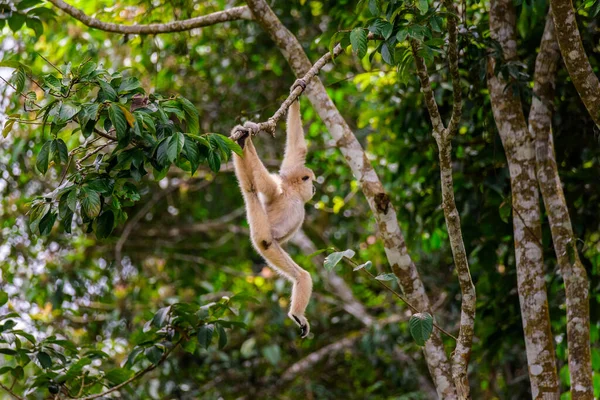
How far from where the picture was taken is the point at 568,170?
644cm

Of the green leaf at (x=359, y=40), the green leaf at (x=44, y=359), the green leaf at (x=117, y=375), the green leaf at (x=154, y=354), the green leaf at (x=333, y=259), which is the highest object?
the green leaf at (x=359, y=40)

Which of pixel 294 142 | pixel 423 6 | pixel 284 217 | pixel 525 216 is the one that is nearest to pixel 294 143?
pixel 294 142

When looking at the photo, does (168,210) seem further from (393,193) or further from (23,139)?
(393,193)

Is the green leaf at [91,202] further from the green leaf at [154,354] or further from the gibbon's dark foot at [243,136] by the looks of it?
the green leaf at [154,354]

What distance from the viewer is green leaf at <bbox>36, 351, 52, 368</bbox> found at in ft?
16.7

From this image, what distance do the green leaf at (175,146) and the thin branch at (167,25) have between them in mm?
2365

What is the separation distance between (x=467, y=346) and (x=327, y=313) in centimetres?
591

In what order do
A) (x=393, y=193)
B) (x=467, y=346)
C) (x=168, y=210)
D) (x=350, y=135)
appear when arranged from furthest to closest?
(x=168, y=210) → (x=393, y=193) → (x=350, y=135) → (x=467, y=346)

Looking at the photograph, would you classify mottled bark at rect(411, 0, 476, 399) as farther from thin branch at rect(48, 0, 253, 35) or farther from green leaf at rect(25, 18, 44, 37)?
green leaf at rect(25, 18, 44, 37)

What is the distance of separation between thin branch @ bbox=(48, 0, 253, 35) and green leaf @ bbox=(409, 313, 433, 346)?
2.89m

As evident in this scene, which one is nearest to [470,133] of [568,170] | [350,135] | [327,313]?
[568,170]

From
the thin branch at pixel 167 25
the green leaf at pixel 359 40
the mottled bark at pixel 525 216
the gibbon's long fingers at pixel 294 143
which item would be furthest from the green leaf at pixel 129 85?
the mottled bark at pixel 525 216

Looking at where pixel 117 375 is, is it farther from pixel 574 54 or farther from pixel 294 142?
pixel 574 54

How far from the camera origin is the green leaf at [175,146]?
3526 millimetres
